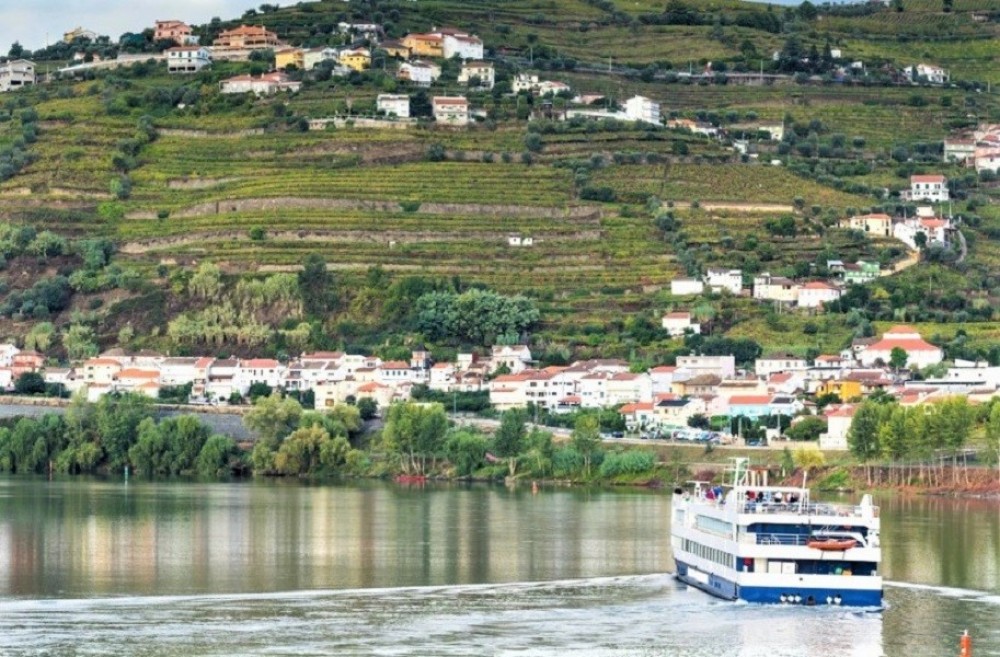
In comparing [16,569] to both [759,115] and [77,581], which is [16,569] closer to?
[77,581]

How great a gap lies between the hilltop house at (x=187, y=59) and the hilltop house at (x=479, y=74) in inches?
693

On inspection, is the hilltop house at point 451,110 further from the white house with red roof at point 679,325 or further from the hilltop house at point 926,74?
the hilltop house at point 926,74

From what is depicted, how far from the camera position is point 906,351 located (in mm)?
115562

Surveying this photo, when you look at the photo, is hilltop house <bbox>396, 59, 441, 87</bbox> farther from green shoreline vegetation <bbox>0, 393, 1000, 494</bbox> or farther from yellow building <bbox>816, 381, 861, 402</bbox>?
yellow building <bbox>816, 381, 861, 402</bbox>

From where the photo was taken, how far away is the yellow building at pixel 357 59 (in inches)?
6442

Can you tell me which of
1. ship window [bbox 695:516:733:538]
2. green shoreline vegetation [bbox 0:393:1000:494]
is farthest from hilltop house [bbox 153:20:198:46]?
ship window [bbox 695:516:733:538]

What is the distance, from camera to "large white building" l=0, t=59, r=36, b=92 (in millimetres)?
172875

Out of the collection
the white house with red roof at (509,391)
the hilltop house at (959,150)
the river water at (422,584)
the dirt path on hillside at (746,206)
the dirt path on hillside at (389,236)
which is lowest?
the river water at (422,584)

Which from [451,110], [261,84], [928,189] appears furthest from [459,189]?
[928,189]

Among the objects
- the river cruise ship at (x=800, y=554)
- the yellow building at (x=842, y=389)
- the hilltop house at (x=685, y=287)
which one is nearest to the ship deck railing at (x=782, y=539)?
the river cruise ship at (x=800, y=554)

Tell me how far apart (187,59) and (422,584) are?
11405 centimetres

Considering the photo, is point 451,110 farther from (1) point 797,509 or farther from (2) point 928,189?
(1) point 797,509

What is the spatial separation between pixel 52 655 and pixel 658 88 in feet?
407

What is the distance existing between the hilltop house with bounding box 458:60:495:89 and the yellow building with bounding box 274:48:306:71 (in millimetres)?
10134
